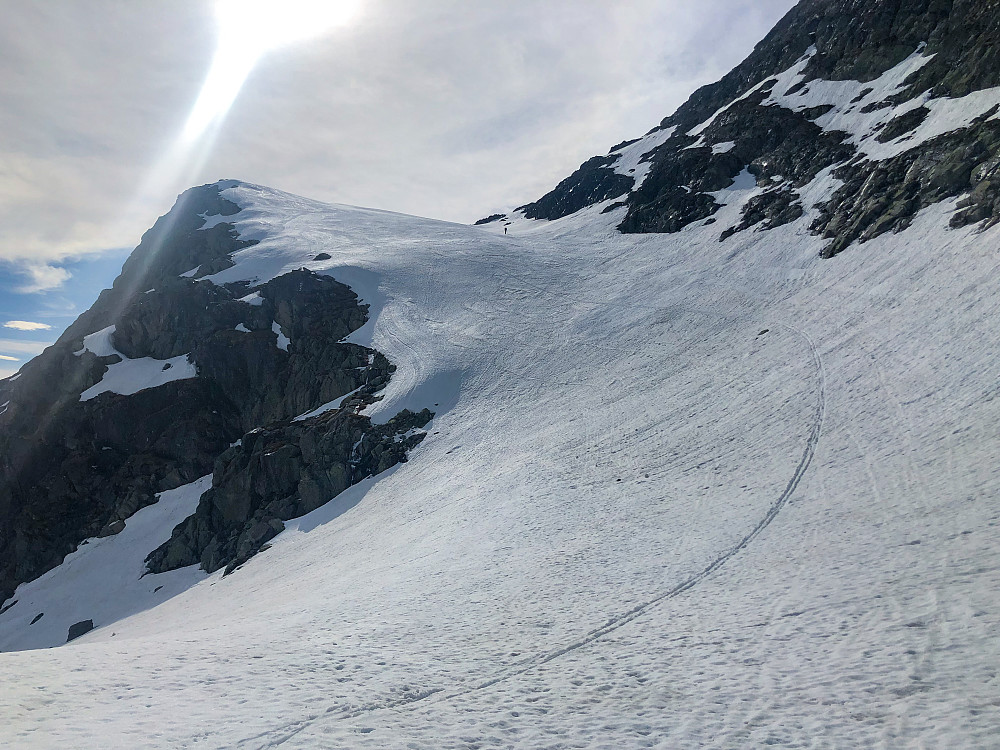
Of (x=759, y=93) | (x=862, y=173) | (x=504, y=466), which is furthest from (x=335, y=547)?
(x=759, y=93)

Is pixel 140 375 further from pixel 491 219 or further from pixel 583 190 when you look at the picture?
pixel 491 219

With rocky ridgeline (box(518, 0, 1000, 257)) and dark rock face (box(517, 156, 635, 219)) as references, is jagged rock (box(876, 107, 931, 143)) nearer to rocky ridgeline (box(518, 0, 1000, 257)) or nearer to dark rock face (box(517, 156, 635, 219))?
rocky ridgeline (box(518, 0, 1000, 257))

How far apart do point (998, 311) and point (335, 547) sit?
2975 centimetres

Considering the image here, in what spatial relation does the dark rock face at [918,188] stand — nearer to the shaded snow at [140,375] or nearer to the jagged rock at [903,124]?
the jagged rock at [903,124]

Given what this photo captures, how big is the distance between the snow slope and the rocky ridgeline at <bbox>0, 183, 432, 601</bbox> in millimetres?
4119

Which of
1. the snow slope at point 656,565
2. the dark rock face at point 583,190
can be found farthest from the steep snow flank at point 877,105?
the dark rock face at point 583,190

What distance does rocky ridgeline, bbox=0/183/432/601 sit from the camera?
35.4 meters

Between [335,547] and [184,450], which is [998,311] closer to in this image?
[335,547]

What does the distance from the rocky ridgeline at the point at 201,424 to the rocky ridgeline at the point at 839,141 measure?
34.2 m

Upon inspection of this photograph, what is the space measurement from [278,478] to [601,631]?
30462 mm

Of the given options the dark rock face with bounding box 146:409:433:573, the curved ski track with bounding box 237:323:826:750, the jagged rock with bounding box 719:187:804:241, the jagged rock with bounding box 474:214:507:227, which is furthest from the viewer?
the jagged rock with bounding box 474:214:507:227

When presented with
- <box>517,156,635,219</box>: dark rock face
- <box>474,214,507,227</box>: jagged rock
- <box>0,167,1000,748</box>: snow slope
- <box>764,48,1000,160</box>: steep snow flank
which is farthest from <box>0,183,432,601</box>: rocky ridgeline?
<box>474,214,507,227</box>: jagged rock

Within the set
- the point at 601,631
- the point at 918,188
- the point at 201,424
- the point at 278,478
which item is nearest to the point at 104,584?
the point at 201,424

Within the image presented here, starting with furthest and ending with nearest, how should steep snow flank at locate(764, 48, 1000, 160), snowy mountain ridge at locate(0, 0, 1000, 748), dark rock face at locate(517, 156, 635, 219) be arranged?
dark rock face at locate(517, 156, 635, 219) < steep snow flank at locate(764, 48, 1000, 160) < snowy mountain ridge at locate(0, 0, 1000, 748)
